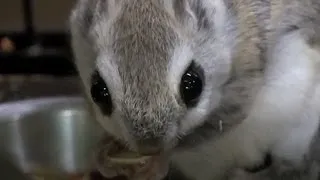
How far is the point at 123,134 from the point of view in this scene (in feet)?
2.07

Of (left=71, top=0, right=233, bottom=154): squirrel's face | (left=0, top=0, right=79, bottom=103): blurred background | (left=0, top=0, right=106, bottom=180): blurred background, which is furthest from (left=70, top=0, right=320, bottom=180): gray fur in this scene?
(left=0, top=0, right=79, bottom=103): blurred background

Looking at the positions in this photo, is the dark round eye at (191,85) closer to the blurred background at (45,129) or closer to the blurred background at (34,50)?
the blurred background at (45,129)

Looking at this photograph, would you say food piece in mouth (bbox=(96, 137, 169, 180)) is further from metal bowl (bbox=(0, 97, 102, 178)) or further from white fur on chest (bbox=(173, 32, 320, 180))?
metal bowl (bbox=(0, 97, 102, 178))

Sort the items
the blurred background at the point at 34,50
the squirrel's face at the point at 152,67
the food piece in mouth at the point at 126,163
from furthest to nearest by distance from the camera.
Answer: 1. the blurred background at the point at 34,50
2. the food piece in mouth at the point at 126,163
3. the squirrel's face at the point at 152,67

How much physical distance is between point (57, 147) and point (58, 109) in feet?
0.15

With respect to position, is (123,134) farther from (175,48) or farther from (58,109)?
(58,109)

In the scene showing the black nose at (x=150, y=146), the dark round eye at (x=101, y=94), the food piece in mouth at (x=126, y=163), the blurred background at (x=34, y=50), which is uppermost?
the dark round eye at (x=101, y=94)

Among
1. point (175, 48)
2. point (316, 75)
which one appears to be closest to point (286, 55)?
point (316, 75)

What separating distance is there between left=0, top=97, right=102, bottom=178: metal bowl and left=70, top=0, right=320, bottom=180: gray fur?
251mm

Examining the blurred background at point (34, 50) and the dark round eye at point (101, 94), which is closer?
the dark round eye at point (101, 94)

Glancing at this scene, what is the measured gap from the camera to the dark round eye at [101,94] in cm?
62

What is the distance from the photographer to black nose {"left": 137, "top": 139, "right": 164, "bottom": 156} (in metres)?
0.61

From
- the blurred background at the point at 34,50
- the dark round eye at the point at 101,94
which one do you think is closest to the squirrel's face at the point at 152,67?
the dark round eye at the point at 101,94

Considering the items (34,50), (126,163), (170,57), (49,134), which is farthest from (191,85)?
(34,50)
